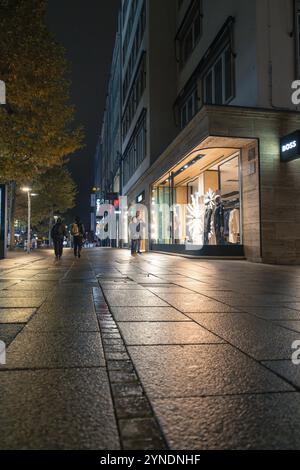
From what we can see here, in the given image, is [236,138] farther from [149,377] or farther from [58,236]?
[149,377]

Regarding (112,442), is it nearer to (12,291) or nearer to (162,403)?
(162,403)

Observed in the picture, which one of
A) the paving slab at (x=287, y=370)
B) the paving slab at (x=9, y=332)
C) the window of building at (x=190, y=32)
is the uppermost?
the window of building at (x=190, y=32)

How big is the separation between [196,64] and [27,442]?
23.0 m

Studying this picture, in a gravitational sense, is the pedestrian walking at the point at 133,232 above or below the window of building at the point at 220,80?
below

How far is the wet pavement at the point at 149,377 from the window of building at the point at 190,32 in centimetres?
2049

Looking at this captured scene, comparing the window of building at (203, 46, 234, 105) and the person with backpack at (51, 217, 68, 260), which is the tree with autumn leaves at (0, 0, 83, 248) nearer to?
the person with backpack at (51, 217, 68, 260)

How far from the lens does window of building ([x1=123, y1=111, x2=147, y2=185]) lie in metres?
32.8

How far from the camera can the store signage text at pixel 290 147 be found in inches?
550

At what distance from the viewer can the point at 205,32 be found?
20703mm

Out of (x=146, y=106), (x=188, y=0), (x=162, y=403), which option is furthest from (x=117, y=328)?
(x=146, y=106)

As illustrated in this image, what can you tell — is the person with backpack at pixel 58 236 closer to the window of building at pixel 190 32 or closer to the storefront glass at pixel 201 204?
the storefront glass at pixel 201 204

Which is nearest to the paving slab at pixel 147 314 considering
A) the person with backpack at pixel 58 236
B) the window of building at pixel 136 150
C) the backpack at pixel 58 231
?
the person with backpack at pixel 58 236

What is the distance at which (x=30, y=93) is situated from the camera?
15.2m

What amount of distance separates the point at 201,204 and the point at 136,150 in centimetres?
1825
